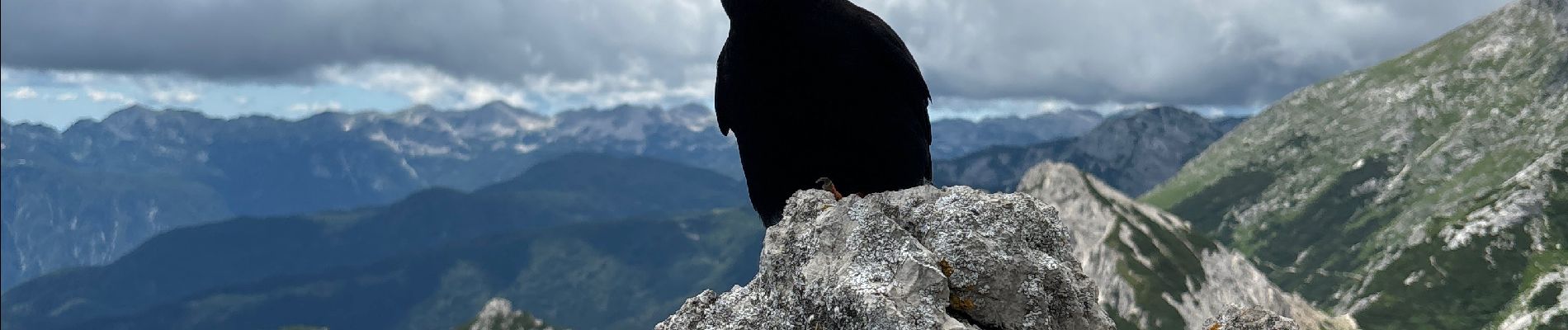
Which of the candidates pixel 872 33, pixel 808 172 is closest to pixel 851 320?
pixel 808 172

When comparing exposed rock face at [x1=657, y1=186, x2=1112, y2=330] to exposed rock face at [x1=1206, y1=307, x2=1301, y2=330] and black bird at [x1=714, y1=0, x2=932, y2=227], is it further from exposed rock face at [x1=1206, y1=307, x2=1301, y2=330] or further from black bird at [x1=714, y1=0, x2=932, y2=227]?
exposed rock face at [x1=1206, y1=307, x2=1301, y2=330]

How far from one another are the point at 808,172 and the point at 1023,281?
2.47m

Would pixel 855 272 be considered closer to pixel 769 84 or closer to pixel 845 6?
pixel 769 84

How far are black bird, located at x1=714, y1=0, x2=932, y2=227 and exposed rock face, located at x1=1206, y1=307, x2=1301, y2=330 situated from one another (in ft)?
10.7

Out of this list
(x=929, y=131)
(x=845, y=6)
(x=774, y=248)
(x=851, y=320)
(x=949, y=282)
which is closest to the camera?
(x=851, y=320)

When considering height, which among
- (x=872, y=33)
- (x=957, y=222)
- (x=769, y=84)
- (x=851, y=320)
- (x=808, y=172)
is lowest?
(x=851, y=320)

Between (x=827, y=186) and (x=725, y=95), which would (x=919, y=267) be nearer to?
(x=827, y=186)

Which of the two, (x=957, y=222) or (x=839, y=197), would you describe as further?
(x=839, y=197)

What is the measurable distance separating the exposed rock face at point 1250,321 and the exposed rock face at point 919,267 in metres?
1.36

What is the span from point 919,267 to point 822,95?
88.3 inches

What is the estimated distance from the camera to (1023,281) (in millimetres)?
7922

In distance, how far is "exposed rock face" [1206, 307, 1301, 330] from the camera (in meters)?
8.40

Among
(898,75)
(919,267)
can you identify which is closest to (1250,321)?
(919,267)

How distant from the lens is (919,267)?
7.14 m
